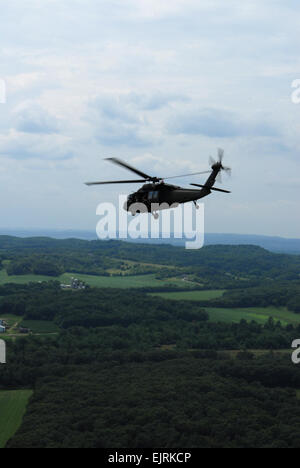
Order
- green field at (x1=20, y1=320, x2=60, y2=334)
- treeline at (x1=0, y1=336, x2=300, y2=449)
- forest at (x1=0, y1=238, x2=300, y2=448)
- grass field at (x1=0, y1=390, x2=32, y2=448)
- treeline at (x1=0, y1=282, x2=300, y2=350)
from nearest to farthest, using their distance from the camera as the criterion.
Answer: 1. treeline at (x1=0, y1=336, x2=300, y2=449)
2. forest at (x1=0, y1=238, x2=300, y2=448)
3. grass field at (x1=0, y1=390, x2=32, y2=448)
4. treeline at (x1=0, y1=282, x2=300, y2=350)
5. green field at (x1=20, y1=320, x2=60, y2=334)

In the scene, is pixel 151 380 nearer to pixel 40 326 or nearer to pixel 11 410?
pixel 11 410

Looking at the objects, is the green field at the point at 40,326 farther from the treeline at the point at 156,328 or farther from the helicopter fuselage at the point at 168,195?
the helicopter fuselage at the point at 168,195

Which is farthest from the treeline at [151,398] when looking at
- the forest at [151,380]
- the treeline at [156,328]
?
the treeline at [156,328]

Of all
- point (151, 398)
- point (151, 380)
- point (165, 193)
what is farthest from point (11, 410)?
point (165, 193)

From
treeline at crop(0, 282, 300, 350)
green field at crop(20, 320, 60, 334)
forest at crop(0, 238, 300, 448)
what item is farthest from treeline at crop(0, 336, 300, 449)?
green field at crop(20, 320, 60, 334)

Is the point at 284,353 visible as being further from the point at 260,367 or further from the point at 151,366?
the point at 151,366

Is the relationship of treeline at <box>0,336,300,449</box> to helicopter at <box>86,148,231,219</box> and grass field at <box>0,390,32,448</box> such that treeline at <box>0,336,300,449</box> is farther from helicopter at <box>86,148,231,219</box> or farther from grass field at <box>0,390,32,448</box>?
helicopter at <box>86,148,231,219</box>
